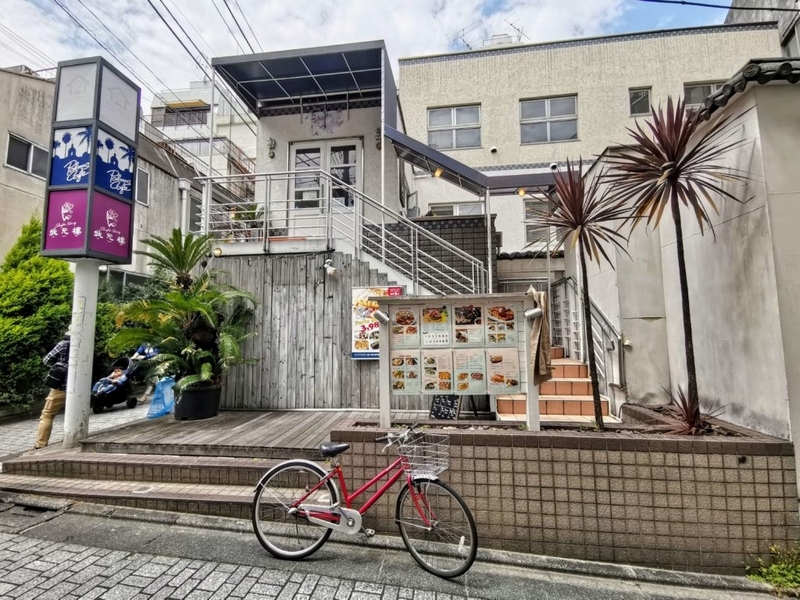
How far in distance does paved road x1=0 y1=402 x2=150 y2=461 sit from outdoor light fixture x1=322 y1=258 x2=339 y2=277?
14.0 feet

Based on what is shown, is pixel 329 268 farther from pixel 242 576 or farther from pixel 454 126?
pixel 454 126

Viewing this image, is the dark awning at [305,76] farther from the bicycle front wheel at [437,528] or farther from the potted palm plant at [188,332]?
the bicycle front wheel at [437,528]

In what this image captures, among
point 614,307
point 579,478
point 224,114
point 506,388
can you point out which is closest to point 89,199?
point 506,388

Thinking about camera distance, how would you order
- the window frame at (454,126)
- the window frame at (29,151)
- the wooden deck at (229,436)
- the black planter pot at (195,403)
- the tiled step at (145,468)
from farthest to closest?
the window frame at (454,126) < the window frame at (29,151) < the black planter pot at (195,403) < the wooden deck at (229,436) < the tiled step at (145,468)

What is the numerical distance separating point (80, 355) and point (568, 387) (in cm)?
677

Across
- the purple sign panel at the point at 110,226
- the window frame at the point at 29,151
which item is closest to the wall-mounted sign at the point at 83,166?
the purple sign panel at the point at 110,226

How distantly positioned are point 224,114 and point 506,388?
93.7 ft

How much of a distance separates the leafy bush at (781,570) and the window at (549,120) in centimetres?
1240

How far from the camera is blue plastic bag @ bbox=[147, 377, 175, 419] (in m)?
6.62

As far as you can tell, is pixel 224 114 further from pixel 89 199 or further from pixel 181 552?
pixel 181 552

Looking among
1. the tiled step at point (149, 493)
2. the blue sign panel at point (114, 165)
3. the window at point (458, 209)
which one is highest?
the window at point (458, 209)

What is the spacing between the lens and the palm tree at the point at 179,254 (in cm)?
615

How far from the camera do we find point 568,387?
5.47 m

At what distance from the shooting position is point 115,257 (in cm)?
543
